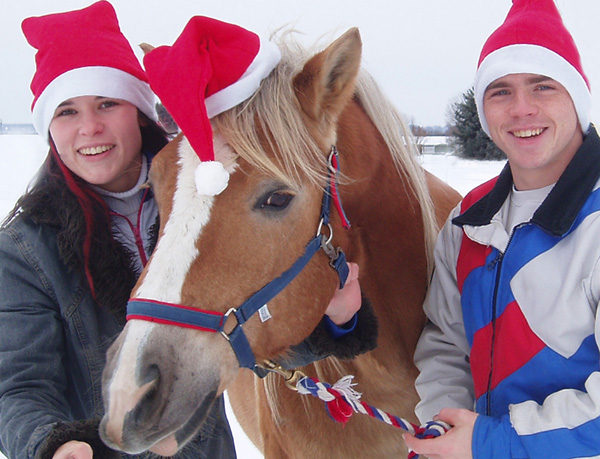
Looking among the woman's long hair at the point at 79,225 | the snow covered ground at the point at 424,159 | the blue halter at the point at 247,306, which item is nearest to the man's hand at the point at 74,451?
the blue halter at the point at 247,306

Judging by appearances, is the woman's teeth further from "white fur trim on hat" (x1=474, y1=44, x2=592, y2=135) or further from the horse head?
"white fur trim on hat" (x1=474, y1=44, x2=592, y2=135)

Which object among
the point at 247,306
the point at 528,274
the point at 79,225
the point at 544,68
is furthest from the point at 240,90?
the point at 528,274

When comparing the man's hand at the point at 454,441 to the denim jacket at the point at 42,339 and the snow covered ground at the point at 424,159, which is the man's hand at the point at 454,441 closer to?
the denim jacket at the point at 42,339

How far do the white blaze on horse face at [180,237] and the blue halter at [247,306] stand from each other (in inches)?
1.3

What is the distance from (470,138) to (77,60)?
18214 millimetres

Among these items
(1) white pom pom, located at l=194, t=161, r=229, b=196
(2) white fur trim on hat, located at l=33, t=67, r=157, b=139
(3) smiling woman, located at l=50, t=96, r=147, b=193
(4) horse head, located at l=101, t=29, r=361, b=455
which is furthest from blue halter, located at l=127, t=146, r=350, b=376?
(2) white fur trim on hat, located at l=33, t=67, r=157, b=139

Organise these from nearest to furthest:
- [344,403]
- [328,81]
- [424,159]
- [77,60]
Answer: [328,81] → [344,403] → [77,60] → [424,159]

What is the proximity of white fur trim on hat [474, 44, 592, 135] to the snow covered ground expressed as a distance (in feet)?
10.3

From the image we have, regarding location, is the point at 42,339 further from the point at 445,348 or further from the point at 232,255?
the point at 445,348

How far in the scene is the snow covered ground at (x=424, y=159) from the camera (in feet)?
13.0

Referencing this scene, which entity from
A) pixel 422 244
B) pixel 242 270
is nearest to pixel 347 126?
pixel 422 244

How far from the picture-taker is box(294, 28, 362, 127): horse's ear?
140cm

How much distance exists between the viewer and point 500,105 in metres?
1.44

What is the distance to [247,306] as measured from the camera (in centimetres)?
131
